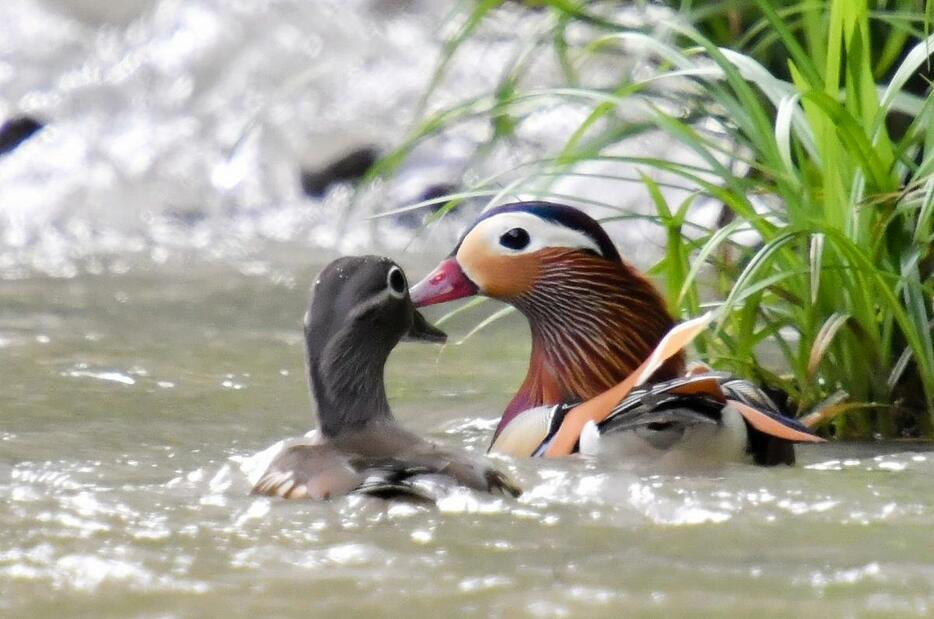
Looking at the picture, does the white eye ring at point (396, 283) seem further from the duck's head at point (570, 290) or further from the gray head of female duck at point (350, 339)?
the duck's head at point (570, 290)

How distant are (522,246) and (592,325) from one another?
24cm

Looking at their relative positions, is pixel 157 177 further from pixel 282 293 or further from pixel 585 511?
pixel 585 511


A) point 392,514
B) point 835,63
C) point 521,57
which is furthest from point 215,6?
point 392,514

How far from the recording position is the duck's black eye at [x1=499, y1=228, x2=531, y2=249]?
375cm

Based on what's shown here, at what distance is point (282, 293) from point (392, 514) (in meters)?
3.91

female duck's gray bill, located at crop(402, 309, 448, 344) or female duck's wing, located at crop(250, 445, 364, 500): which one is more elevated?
female duck's gray bill, located at crop(402, 309, 448, 344)

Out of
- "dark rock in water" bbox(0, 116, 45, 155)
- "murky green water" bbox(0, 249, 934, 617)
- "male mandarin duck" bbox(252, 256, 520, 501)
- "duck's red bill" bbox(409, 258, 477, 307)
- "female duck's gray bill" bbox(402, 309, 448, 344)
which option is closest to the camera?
"murky green water" bbox(0, 249, 934, 617)

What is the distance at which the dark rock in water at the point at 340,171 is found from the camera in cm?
954

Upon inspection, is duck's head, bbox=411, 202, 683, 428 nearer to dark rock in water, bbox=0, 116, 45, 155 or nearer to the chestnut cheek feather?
the chestnut cheek feather

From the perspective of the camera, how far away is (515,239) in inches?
148

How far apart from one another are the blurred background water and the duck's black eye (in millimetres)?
673

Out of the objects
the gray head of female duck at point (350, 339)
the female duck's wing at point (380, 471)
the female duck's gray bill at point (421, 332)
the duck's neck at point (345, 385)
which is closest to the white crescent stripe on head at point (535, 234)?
the female duck's gray bill at point (421, 332)

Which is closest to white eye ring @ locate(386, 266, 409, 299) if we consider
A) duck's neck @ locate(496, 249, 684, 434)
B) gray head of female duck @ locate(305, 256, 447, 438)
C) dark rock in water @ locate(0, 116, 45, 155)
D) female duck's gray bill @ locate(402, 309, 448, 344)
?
gray head of female duck @ locate(305, 256, 447, 438)

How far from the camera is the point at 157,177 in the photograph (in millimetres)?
9703
